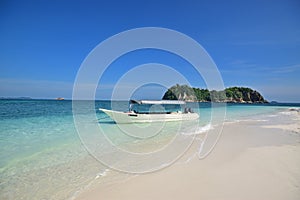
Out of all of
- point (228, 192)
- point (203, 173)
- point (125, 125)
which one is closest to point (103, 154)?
point (203, 173)

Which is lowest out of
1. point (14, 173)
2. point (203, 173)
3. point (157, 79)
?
point (14, 173)

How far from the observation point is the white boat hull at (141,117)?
18734mm

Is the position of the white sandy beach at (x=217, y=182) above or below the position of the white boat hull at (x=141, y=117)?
below

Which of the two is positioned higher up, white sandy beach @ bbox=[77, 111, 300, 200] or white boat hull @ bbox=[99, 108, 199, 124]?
white boat hull @ bbox=[99, 108, 199, 124]

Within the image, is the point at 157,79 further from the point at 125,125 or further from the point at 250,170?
the point at 250,170

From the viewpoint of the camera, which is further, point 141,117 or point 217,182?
point 141,117

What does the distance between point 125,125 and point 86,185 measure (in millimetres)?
13257

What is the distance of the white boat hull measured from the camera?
18.7 m

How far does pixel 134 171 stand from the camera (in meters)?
6.23

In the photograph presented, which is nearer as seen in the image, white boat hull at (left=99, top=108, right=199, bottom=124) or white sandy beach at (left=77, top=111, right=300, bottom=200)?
white sandy beach at (left=77, top=111, right=300, bottom=200)

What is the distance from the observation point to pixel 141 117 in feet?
65.5

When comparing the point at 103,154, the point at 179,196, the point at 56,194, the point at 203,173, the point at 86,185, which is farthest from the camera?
the point at 103,154

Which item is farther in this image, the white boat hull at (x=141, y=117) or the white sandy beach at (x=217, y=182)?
the white boat hull at (x=141, y=117)

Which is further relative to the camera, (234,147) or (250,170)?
(234,147)
